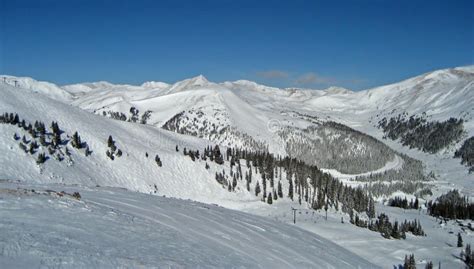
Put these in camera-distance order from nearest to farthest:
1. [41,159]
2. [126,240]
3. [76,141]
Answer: [126,240] → [41,159] → [76,141]

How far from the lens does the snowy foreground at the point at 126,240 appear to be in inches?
699

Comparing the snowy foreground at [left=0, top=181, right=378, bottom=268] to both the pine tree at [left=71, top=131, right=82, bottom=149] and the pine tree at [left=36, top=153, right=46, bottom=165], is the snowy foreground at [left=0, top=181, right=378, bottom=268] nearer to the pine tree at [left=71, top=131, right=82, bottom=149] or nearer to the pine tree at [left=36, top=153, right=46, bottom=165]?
the pine tree at [left=36, top=153, right=46, bottom=165]

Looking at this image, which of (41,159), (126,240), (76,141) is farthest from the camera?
(76,141)

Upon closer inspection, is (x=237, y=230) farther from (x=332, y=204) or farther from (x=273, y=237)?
(x=332, y=204)

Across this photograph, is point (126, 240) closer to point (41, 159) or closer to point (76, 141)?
point (41, 159)

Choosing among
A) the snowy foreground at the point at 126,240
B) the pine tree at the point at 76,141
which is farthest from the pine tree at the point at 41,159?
the snowy foreground at the point at 126,240

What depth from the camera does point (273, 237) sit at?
126 ft

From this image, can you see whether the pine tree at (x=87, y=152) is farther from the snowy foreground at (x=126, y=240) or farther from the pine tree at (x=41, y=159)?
the snowy foreground at (x=126, y=240)

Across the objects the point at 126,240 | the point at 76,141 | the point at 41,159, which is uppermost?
the point at 76,141

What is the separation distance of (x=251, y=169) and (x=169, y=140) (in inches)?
1553

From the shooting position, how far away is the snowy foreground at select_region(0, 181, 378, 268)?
699 inches

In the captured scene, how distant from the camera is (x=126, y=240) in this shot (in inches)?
878

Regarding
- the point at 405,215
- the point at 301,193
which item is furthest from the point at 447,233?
the point at 301,193

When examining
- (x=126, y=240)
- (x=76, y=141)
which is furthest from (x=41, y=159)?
(x=126, y=240)
